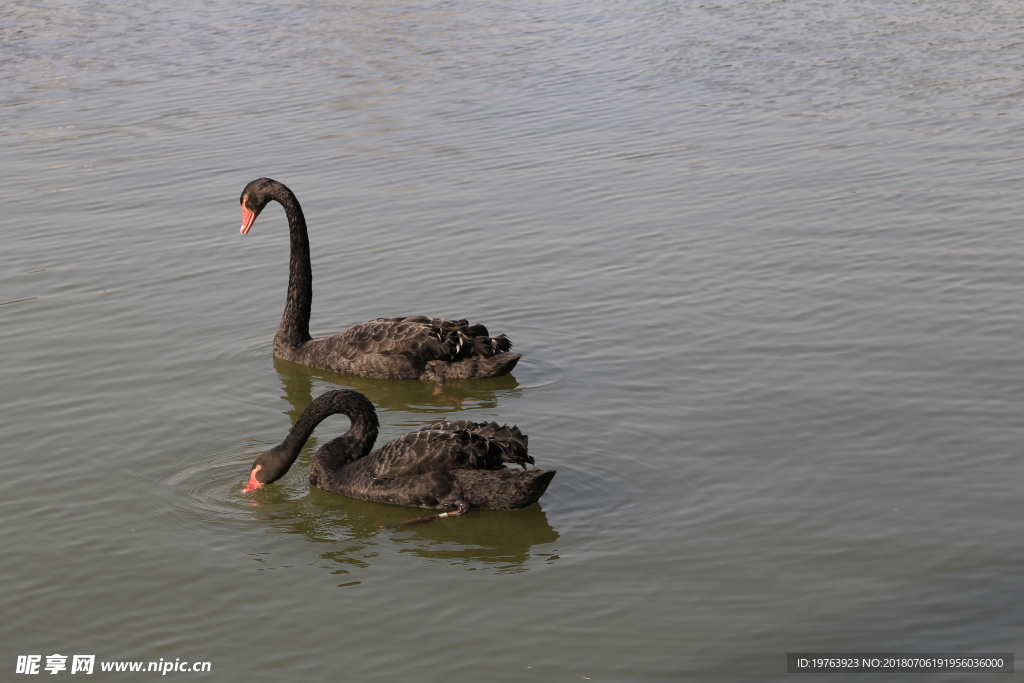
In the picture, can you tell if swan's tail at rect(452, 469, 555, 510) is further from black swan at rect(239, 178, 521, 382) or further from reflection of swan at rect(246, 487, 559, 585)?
black swan at rect(239, 178, 521, 382)

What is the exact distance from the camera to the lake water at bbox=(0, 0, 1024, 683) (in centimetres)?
685

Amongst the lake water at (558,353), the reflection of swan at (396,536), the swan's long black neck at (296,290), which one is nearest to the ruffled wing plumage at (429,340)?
the lake water at (558,353)

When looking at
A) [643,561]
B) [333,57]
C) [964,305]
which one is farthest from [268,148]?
[643,561]

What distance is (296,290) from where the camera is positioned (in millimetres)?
11164

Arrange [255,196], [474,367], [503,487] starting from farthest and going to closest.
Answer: [255,196] < [474,367] < [503,487]

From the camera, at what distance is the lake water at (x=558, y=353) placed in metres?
6.85

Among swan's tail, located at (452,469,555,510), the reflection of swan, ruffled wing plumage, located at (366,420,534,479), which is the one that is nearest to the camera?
the reflection of swan

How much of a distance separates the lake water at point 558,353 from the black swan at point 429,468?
19 centimetres

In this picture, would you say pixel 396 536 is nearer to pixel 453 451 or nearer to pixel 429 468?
pixel 429 468

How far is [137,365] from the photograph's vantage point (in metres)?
10.8

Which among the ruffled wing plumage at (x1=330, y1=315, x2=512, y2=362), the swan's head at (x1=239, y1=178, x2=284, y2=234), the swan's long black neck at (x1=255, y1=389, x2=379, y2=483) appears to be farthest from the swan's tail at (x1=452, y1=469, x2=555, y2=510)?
the swan's head at (x1=239, y1=178, x2=284, y2=234)

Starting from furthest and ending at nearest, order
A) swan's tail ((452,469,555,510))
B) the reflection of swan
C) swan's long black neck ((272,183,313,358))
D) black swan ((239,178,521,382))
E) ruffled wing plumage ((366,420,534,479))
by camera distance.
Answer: swan's long black neck ((272,183,313,358)) < black swan ((239,178,521,382)) < ruffled wing plumage ((366,420,534,479)) < swan's tail ((452,469,555,510)) < the reflection of swan

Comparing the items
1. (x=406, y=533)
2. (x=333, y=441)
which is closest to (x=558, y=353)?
(x=333, y=441)

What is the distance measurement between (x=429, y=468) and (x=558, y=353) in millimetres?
2981
